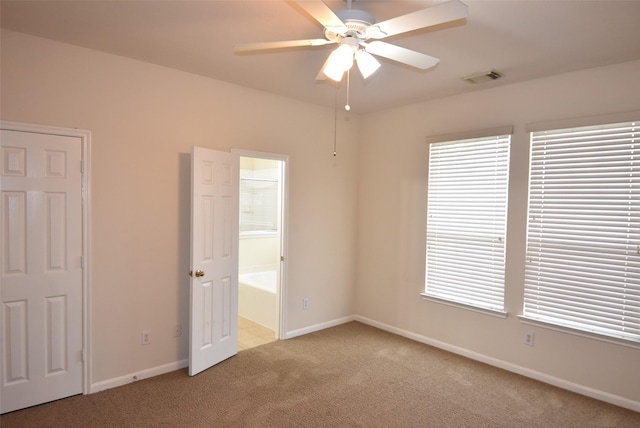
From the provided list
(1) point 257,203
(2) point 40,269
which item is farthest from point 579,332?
(1) point 257,203

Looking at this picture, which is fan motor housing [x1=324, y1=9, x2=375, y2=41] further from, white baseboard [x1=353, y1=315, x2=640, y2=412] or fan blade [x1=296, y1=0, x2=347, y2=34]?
white baseboard [x1=353, y1=315, x2=640, y2=412]

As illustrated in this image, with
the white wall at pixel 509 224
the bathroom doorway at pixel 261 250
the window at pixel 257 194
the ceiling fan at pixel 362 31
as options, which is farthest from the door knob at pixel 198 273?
the window at pixel 257 194

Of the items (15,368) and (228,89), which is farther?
(228,89)

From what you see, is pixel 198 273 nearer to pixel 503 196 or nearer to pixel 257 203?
pixel 503 196

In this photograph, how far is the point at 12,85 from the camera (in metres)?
2.67

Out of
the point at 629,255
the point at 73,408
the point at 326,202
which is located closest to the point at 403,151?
the point at 326,202

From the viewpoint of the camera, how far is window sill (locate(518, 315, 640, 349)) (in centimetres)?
294

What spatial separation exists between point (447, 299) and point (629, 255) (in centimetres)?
162

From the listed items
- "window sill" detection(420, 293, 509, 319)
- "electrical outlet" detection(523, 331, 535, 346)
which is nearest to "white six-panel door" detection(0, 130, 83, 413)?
"window sill" detection(420, 293, 509, 319)

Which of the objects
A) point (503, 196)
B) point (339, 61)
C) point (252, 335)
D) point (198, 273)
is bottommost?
point (252, 335)

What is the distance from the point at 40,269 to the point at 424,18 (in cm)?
307

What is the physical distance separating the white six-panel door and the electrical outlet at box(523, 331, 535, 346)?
3.80 meters

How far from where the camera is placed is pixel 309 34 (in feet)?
8.54

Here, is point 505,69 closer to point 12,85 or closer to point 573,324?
point 573,324
